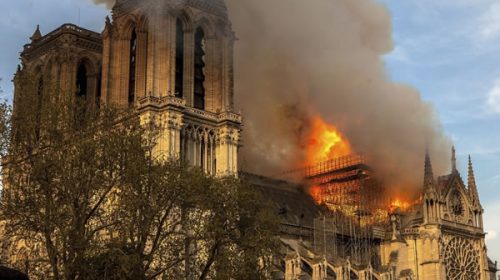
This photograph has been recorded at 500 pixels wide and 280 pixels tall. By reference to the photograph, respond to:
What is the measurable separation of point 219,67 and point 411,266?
25.2 meters

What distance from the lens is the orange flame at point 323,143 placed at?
91.2 m

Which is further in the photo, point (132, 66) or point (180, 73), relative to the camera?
point (132, 66)

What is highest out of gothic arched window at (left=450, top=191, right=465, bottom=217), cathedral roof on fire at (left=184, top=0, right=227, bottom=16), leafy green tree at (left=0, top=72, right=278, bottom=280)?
cathedral roof on fire at (left=184, top=0, right=227, bottom=16)

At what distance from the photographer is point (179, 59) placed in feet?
225

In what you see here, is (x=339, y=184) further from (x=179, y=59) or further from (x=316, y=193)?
(x=179, y=59)

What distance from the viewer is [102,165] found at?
123 feet

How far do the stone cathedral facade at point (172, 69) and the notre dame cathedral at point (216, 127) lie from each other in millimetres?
81

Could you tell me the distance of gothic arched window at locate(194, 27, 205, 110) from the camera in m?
68.6

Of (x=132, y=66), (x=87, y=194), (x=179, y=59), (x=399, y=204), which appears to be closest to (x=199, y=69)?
(x=179, y=59)

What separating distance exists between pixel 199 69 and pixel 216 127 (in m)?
6.01

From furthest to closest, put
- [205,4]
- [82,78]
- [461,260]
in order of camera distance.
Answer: [461,260] → [82,78] → [205,4]

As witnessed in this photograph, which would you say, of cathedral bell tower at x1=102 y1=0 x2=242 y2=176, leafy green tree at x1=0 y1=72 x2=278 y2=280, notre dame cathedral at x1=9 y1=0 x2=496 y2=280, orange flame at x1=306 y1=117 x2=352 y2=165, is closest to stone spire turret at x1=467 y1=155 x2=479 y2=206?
notre dame cathedral at x1=9 y1=0 x2=496 y2=280

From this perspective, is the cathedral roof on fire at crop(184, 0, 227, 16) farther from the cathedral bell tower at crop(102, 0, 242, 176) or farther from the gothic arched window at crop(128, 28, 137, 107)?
the gothic arched window at crop(128, 28, 137, 107)

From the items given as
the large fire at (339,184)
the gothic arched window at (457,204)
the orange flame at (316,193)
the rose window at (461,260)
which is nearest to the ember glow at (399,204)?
→ the large fire at (339,184)
